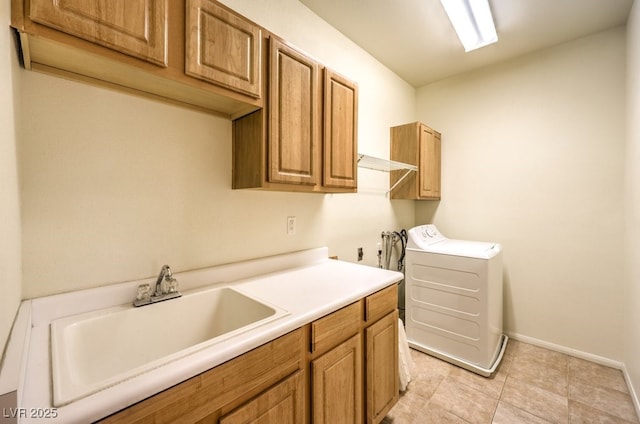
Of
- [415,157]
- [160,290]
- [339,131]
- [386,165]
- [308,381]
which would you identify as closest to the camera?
[308,381]

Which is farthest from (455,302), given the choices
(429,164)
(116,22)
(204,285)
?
(116,22)

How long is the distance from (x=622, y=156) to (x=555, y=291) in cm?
121

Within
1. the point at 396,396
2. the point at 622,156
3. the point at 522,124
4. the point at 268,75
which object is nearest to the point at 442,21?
the point at 522,124

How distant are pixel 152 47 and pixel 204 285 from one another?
3.38 ft

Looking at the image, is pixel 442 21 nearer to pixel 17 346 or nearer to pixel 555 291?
pixel 555 291

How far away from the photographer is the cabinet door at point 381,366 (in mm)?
1360

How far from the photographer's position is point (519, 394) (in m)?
1.83

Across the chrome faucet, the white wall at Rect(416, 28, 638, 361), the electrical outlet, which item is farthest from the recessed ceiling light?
the chrome faucet

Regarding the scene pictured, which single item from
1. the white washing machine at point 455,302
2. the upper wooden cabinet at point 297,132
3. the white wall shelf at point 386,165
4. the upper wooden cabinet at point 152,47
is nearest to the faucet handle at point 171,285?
the upper wooden cabinet at point 297,132

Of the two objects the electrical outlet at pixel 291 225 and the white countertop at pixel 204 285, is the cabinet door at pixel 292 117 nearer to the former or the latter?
the electrical outlet at pixel 291 225

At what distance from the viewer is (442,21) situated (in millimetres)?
2049

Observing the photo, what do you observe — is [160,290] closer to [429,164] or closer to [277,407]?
[277,407]

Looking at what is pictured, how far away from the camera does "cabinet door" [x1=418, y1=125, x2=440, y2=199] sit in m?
2.64

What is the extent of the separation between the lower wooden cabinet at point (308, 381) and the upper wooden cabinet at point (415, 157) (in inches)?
53.5
